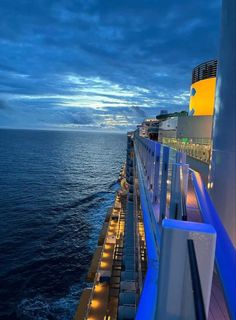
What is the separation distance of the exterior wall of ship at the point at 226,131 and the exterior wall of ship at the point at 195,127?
1689cm

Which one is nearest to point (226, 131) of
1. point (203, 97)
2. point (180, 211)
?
point (180, 211)

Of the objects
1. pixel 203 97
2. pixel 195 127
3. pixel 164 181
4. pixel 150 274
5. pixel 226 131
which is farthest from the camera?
pixel 203 97

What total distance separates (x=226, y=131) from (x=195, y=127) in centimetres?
1986

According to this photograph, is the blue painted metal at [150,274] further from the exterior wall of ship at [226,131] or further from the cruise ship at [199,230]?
the exterior wall of ship at [226,131]

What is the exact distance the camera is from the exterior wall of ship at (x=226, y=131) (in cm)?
286

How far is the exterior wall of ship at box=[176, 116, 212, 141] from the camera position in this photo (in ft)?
68.4

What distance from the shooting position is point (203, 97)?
80.4ft

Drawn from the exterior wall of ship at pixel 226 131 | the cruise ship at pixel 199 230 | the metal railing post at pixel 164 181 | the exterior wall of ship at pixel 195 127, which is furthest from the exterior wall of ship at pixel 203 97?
the exterior wall of ship at pixel 226 131

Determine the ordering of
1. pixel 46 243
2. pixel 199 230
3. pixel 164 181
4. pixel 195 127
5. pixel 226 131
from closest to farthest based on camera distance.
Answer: pixel 199 230 < pixel 226 131 < pixel 164 181 < pixel 195 127 < pixel 46 243

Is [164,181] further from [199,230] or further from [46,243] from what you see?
[46,243]

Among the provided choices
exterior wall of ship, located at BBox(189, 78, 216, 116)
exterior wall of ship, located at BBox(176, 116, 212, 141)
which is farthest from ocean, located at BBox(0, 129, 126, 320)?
exterior wall of ship, located at BBox(189, 78, 216, 116)

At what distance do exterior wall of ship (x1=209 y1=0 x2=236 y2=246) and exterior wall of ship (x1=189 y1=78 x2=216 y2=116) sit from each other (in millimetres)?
20077

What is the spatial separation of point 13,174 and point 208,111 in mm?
51250

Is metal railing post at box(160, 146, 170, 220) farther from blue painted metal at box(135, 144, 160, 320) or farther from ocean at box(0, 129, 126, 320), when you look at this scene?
ocean at box(0, 129, 126, 320)
